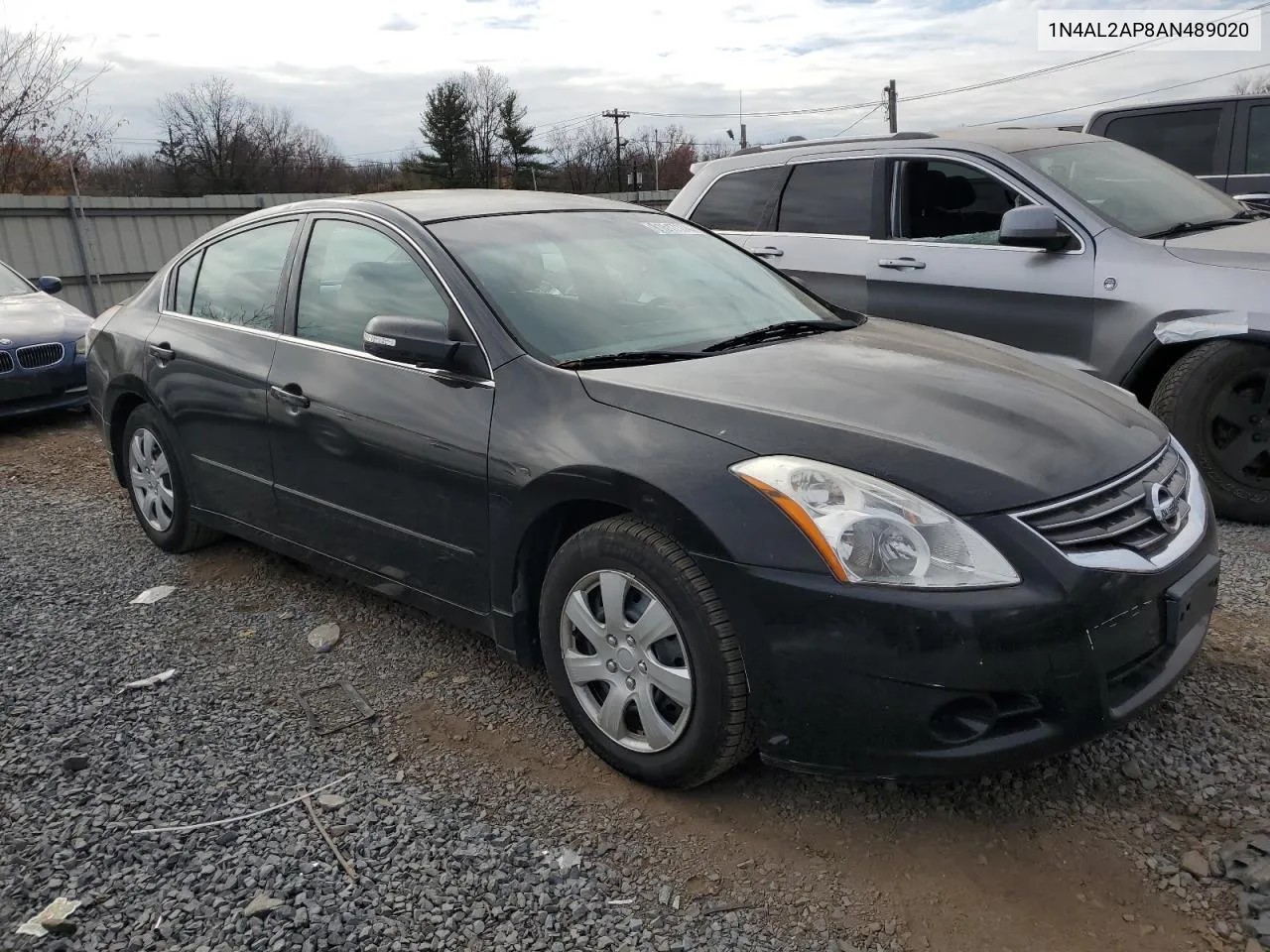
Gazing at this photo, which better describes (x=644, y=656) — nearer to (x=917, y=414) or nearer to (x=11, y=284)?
(x=917, y=414)

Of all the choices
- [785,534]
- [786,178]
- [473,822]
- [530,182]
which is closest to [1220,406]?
[786,178]

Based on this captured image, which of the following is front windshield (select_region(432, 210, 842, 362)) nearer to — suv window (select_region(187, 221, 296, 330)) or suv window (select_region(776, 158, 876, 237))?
suv window (select_region(187, 221, 296, 330))

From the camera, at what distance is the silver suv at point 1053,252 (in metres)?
4.56

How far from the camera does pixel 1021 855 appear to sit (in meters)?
2.45

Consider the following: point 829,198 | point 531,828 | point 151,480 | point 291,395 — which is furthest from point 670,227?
point 151,480

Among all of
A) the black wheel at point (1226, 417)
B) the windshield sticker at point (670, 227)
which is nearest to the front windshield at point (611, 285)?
the windshield sticker at point (670, 227)

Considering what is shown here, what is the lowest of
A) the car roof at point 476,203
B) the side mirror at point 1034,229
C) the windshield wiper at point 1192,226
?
the windshield wiper at point 1192,226

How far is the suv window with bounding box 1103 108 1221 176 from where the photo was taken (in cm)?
805

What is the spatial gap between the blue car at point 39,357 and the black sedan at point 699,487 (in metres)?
4.80

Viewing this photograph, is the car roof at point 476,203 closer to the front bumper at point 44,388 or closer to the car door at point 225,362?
the car door at point 225,362

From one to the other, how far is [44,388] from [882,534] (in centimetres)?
782

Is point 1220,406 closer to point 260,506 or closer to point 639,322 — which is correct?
point 639,322

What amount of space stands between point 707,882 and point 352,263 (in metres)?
2.50

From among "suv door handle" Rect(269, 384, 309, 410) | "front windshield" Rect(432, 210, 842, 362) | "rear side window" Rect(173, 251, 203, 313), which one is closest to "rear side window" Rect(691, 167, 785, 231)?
"front windshield" Rect(432, 210, 842, 362)
